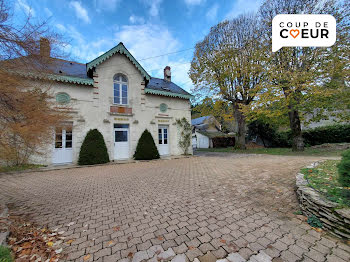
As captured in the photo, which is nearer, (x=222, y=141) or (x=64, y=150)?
(x=64, y=150)

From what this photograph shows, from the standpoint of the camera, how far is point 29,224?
2.46 metres

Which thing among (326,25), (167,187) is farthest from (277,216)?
(326,25)

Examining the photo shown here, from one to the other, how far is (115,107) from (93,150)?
3.08 m

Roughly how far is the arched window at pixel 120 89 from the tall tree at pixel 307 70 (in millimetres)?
9186

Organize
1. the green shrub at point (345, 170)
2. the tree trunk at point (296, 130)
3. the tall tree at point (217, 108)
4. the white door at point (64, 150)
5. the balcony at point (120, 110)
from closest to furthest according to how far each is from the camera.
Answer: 1. the green shrub at point (345, 170)
2. the white door at point (64, 150)
3. the balcony at point (120, 110)
4. the tree trunk at point (296, 130)
5. the tall tree at point (217, 108)

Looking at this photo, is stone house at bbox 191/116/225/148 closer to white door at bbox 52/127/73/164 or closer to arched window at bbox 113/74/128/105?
arched window at bbox 113/74/128/105

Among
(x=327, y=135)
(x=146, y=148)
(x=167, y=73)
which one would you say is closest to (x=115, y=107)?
(x=146, y=148)

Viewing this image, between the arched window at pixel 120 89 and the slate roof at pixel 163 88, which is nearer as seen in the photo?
the arched window at pixel 120 89

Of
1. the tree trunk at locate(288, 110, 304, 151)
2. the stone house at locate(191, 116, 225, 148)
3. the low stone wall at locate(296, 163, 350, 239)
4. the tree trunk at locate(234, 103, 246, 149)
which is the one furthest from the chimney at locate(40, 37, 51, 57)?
the stone house at locate(191, 116, 225, 148)

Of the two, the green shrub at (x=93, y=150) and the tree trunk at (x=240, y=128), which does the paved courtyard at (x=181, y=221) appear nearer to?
the green shrub at (x=93, y=150)

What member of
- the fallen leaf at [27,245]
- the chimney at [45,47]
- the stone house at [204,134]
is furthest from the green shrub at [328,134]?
the fallen leaf at [27,245]

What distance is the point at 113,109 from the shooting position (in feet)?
31.8

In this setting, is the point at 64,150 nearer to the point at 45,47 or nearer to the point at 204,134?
the point at 45,47

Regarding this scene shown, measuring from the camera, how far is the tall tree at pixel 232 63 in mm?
11789
